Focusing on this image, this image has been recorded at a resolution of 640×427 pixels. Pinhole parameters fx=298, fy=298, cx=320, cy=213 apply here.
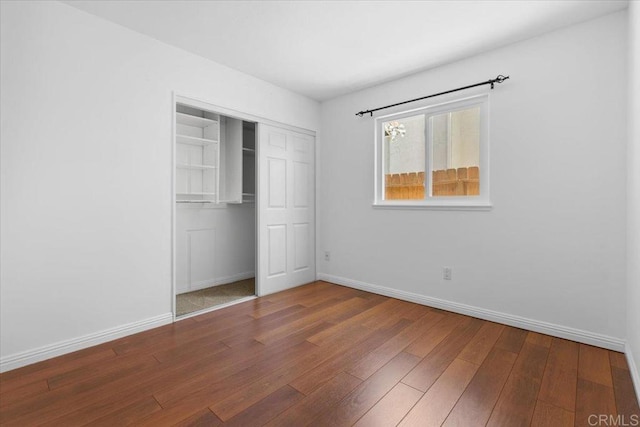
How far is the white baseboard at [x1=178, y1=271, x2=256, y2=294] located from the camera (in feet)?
12.7

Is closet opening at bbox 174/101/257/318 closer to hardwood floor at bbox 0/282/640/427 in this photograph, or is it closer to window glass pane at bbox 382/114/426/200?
hardwood floor at bbox 0/282/640/427

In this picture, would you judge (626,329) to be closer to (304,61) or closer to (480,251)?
(480,251)

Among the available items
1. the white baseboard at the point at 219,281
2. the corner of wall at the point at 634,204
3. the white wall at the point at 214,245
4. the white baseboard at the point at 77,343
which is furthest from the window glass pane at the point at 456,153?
the white baseboard at the point at 77,343

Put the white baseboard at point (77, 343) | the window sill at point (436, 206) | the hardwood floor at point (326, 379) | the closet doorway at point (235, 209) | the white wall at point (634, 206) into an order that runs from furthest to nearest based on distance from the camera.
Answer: the closet doorway at point (235, 209) → the window sill at point (436, 206) → the white baseboard at point (77, 343) → the white wall at point (634, 206) → the hardwood floor at point (326, 379)

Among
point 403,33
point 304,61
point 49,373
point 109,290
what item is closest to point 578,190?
point 403,33

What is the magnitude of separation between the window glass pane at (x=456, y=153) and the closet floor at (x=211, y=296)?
2.58 metres

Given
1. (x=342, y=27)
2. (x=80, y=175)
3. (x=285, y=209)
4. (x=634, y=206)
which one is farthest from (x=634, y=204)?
(x=80, y=175)

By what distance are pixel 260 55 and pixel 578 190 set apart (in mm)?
3014

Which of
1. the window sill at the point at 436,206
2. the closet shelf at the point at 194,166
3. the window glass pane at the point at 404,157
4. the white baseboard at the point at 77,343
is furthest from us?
the closet shelf at the point at 194,166

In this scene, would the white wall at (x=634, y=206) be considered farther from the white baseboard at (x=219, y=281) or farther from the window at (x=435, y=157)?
the white baseboard at (x=219, y=281)

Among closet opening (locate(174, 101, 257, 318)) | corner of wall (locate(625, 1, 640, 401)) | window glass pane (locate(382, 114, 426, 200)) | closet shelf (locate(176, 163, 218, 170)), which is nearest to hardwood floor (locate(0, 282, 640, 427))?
corner of wall (locate(625, 1, 640, 401))

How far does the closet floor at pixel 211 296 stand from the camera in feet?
10.5

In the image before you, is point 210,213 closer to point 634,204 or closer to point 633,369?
point 634,204

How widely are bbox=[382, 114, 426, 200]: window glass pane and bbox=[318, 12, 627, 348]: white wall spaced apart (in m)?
0.28
